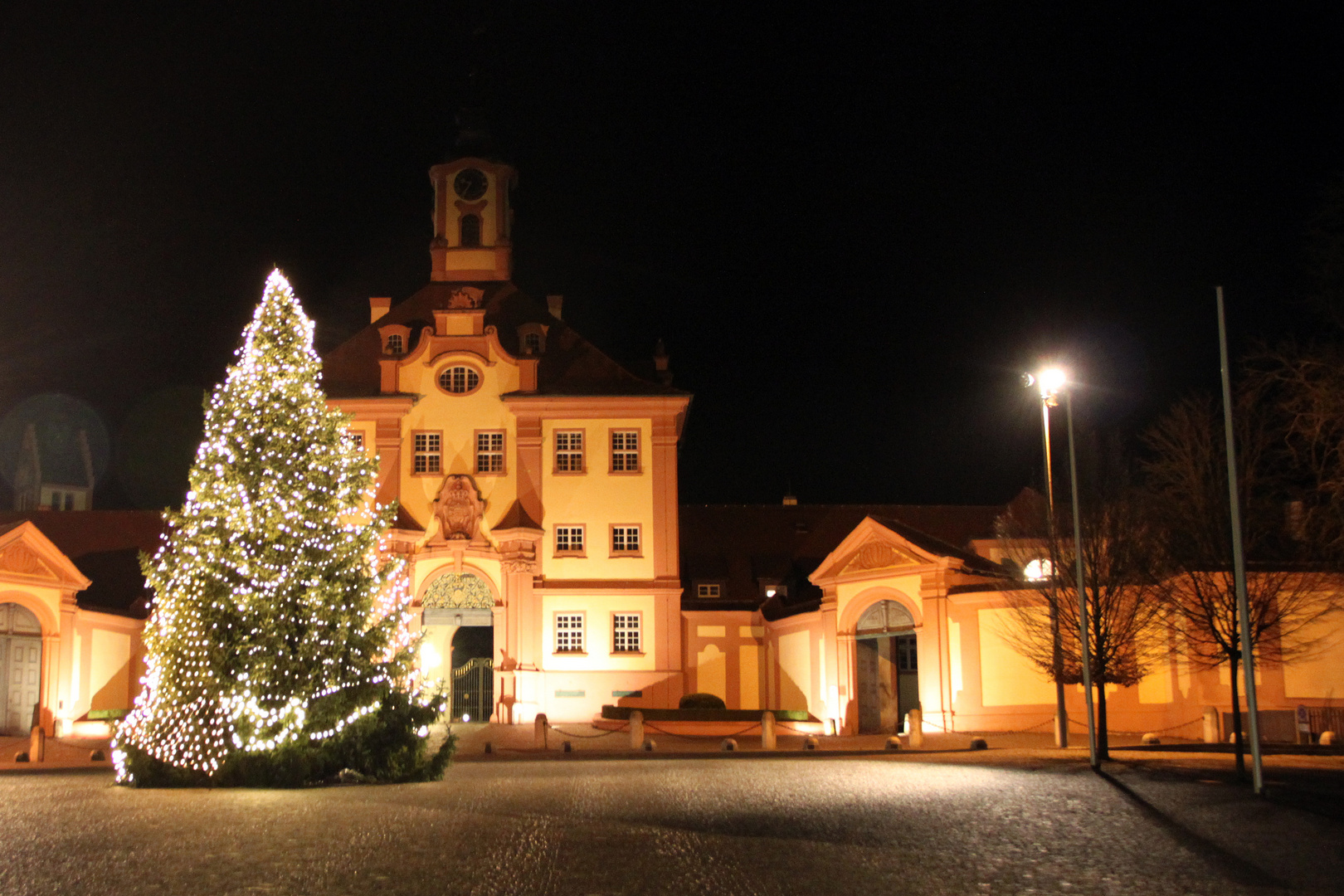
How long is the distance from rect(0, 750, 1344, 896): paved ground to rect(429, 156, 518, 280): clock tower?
1226 inches

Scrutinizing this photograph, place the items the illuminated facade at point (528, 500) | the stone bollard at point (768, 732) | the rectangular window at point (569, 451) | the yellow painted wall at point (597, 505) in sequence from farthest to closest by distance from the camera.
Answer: the rectangular window at point (569, 451) → the yellow painted wall at point (597, 505) → the illuminated facade at point (528, 500) → the stone bollard at point (768, 732)

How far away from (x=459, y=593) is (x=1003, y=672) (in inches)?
718

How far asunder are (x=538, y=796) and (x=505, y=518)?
26.2 metres

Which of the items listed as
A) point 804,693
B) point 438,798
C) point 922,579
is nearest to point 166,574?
point 438,798

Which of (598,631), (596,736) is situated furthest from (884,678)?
(596,736)

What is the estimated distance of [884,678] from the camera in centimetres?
4009

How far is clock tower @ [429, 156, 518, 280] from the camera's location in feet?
164

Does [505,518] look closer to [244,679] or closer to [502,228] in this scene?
[502,228]

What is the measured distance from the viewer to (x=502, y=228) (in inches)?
1987

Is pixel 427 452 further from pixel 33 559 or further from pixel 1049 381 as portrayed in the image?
pixel 1049 381

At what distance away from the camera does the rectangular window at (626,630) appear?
44.3 meters

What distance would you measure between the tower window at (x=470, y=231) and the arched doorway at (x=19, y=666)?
68.4ft

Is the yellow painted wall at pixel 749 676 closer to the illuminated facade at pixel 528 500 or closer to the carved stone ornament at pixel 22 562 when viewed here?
the illuminated facade at pixel 528 500

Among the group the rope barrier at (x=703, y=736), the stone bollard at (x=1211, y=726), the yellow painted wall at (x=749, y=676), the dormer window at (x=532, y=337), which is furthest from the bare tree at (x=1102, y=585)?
the dormer window at (x=532, y=337)
